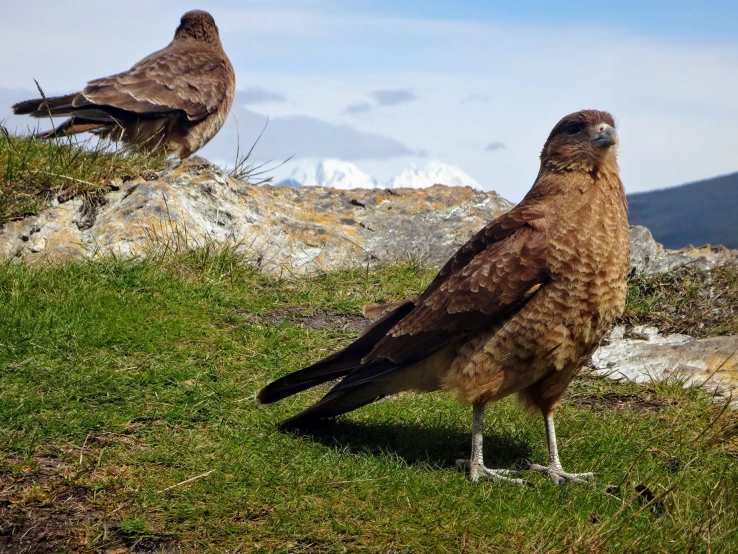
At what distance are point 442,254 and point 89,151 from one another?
3773mm

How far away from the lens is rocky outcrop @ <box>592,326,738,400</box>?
601 centimetres

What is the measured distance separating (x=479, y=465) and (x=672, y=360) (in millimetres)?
2664

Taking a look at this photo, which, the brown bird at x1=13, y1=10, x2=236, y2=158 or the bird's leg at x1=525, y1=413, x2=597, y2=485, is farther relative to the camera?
the brown bird at x1=13, y1=10, x2=236, y2=158

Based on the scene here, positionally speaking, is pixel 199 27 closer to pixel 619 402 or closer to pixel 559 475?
pixel 619 402

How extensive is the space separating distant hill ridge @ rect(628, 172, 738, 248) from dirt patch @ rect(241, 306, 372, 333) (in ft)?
287

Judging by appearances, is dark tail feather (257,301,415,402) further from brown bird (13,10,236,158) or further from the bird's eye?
brown bird (13,10,236,158)

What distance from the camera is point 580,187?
4551 millimetres

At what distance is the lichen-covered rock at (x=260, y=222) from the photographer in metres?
7.43

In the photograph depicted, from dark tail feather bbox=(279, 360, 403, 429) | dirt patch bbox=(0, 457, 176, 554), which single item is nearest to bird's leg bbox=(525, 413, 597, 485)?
dark tail feather bbox=(279, 360, 403, 429)

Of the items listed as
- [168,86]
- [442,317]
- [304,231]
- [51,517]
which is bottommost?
[51,517]

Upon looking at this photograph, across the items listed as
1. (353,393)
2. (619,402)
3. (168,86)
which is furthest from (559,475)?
(168,86)

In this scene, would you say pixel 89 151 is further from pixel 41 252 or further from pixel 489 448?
pixel 489 448

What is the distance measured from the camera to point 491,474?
4.32 meters

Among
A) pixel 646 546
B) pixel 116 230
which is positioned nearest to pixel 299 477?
pixel 646 546
